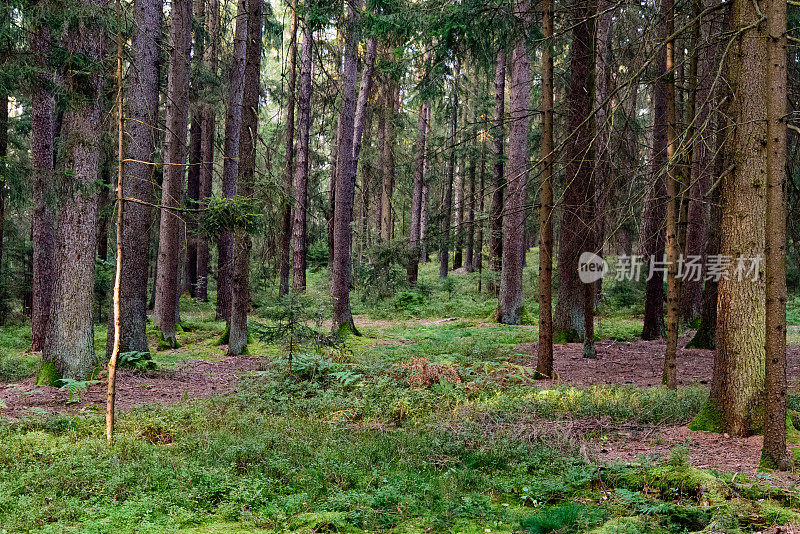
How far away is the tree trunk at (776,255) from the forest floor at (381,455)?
1.27ft

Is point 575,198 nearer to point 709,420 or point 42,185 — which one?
point 709,420

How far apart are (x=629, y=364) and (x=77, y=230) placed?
10.7m

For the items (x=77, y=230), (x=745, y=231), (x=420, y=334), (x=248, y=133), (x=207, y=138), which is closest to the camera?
(x=745, y=231)

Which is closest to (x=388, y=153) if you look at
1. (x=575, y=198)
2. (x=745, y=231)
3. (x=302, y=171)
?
(x=302, y=171)

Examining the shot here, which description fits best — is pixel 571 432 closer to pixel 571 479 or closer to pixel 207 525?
pixel 571 479

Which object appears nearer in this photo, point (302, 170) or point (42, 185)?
point (42, 185)

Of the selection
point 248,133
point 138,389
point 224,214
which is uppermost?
point 248,133

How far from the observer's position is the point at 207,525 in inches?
167

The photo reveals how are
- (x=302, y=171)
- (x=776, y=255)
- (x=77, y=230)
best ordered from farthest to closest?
(x=302, y=171) < (x=77, y=230) < (x=776, y=255)

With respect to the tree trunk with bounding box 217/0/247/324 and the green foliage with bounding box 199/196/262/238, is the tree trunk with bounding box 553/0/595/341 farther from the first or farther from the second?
the tree trunk with bounding box 217/0/247/324

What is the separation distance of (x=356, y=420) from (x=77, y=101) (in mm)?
6899

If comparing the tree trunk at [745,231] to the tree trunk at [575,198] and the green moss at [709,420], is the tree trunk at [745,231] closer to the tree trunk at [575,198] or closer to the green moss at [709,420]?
the green moss at [709,420]

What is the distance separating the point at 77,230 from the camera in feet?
30.4

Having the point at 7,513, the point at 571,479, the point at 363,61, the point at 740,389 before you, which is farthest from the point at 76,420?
the point at 363,61
